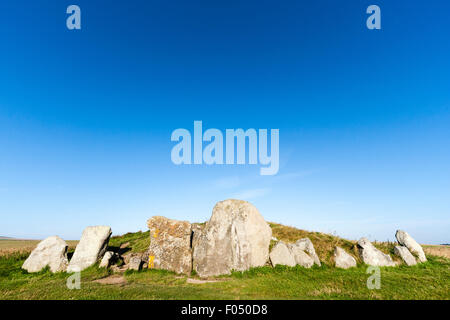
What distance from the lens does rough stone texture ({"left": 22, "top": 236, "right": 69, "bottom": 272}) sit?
1636 centimetres

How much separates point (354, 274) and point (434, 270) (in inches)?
270

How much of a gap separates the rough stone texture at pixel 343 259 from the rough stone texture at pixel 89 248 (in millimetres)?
18064

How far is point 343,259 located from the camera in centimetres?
1731

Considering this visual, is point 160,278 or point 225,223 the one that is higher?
point 225,223

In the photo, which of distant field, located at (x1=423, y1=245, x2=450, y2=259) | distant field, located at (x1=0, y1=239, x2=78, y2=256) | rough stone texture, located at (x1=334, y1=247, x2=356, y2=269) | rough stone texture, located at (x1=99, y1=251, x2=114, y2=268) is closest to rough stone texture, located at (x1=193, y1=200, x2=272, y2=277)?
rough stone texture, located at (x1=334, y1=247, x2=356, y2=269)

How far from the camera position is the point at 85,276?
50.4 feet

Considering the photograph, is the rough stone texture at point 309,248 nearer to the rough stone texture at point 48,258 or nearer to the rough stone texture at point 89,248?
the rough stone texture at point 89,248

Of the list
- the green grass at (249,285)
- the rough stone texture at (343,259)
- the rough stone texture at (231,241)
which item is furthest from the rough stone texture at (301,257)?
the rough stone texture at (343,259)

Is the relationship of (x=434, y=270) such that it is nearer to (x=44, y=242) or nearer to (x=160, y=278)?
(x=160, y=278)

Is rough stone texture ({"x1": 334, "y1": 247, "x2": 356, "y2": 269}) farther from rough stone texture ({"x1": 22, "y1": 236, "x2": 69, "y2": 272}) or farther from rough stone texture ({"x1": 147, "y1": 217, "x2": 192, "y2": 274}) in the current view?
rough stone texture ({"x1": 22, "y1": 236, "x2": 69, "y2": 272})

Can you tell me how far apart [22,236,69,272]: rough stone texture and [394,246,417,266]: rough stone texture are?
26183 mm

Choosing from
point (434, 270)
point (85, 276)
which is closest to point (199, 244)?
point (85, 276)

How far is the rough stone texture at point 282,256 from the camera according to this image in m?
16.1
